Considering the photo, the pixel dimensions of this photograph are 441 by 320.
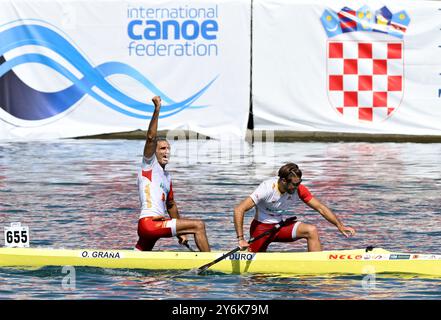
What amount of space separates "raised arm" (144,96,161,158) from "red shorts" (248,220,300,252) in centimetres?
142

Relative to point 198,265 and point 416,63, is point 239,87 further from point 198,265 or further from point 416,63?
point 198,265

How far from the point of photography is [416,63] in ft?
80.5

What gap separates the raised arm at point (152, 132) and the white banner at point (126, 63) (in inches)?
396

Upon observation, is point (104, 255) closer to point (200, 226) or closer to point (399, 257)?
point (200, 226)

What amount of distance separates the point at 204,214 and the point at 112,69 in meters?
6.76

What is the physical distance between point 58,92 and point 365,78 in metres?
5.53

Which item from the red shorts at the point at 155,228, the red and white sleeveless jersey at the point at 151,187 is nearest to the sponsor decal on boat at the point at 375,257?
the red shorts at the point at 155,228

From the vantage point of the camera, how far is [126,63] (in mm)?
24406

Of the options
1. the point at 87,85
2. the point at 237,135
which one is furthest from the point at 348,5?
the point at 87,85

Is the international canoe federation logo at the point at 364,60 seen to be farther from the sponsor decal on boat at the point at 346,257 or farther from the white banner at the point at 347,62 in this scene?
the sponsor decal on boat at the point at 346,257

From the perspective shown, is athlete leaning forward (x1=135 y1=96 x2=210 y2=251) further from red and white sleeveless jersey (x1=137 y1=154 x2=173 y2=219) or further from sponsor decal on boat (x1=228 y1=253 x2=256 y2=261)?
sponsor decal on boat (x1=228 y1=253 x2=256 y2=261)

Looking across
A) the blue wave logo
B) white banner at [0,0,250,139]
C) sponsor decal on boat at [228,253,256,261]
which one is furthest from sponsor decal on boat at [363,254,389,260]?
the blue wave logo

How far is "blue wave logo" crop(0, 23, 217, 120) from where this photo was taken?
24.4m

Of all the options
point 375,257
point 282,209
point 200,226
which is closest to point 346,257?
point 375,257
